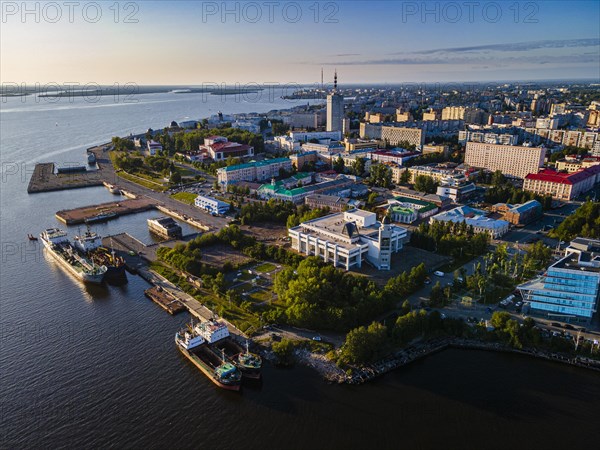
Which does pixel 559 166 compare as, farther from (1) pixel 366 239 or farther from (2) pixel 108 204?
(2) pixel 108 204

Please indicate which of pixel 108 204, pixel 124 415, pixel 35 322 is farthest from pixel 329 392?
pixel 108 204

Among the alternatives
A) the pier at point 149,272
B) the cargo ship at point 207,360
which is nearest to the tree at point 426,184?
the pier at point 149,272

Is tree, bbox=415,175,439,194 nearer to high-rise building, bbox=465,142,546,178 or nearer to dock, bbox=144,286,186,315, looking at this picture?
high-rise building, bbox=465,142,546,178

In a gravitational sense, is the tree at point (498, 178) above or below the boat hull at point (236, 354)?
above

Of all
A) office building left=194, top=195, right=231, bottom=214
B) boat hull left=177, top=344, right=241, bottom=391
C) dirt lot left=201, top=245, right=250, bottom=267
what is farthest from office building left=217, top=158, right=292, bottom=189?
boat hull left=177, top=344, right=241, bottom=391

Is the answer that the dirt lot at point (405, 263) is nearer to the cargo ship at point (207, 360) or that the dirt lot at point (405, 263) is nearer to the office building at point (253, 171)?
the cargo ship at point (207, 360)
